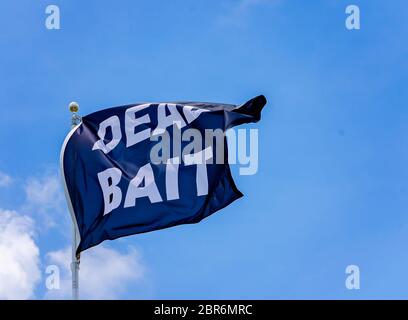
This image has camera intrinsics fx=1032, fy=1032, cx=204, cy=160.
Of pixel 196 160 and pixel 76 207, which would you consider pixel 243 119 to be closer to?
pixel 196 160

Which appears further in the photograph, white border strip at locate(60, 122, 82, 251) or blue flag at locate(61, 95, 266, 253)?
blue flag at locate(61, 95, 266, 253)

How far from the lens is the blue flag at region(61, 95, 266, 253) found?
2553cm

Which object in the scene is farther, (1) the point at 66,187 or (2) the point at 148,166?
(2) the point at 148,166

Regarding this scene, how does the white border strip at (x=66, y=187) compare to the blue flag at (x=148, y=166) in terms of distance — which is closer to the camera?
the white border strip at (x=66, y=187)

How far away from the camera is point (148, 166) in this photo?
87.0 feet

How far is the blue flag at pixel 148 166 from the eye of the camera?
25531 mm

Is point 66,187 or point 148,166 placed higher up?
point 148,166
